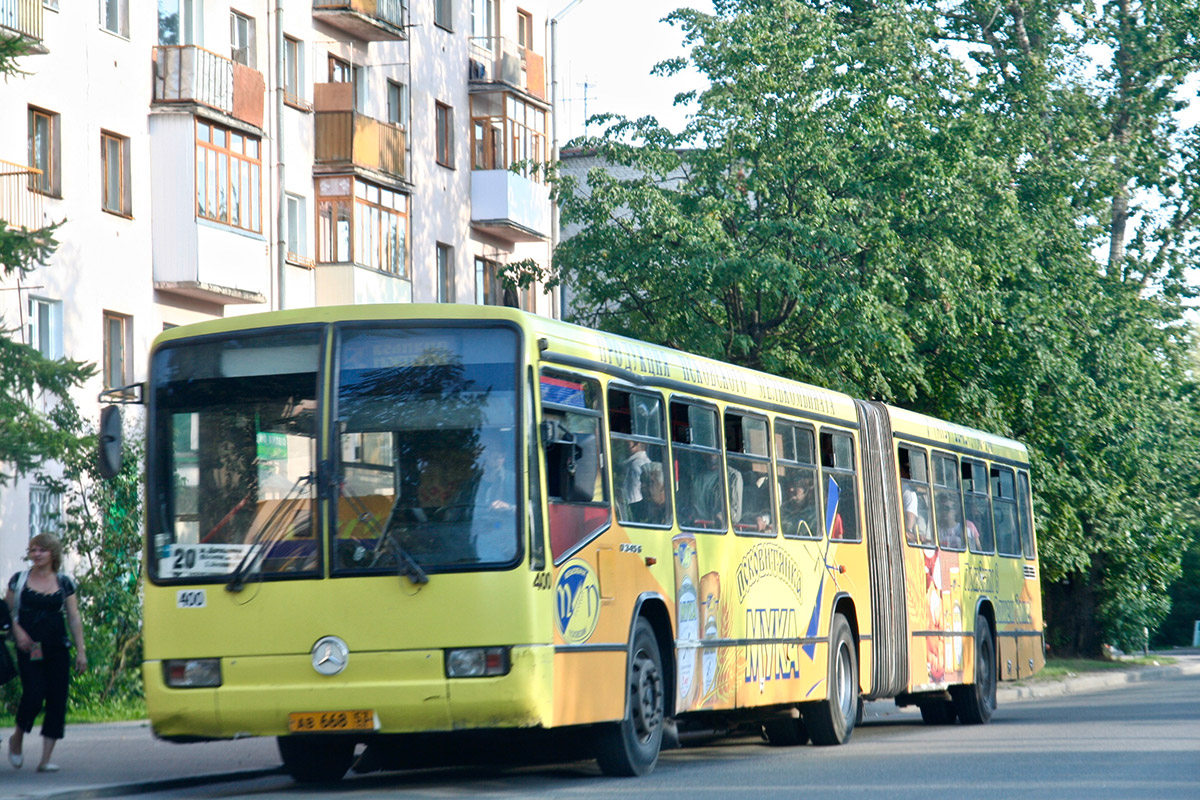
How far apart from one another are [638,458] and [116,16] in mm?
20109

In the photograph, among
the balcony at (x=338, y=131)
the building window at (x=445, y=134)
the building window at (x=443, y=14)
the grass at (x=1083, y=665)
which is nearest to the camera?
the grass at (x=1083, y=665)

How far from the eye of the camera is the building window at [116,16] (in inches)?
1176

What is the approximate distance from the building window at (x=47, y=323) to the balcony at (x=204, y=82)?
421 centimetres

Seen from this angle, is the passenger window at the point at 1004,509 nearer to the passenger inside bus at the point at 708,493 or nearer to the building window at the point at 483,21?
the passenger inside bus at the point at 708,493

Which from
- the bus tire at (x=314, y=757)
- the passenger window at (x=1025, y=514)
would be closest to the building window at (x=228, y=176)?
the passenger window at (x=1025, y=514)

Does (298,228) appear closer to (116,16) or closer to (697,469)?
(116,16)

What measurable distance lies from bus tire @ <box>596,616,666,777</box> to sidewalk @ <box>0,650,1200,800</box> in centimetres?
264

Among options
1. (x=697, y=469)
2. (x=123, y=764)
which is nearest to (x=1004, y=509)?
(x=697, y=469)

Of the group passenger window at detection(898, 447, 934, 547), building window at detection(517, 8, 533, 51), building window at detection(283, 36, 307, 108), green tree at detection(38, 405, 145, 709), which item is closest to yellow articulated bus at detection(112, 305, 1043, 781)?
passenger window at detection(898, 447, 934, 547)

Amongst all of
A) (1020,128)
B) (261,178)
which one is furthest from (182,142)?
(1020,128)

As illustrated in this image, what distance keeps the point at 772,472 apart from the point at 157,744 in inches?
224

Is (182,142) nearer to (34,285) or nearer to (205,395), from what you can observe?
(34,285)

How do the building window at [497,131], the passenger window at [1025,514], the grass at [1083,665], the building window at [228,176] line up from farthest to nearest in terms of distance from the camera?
the building window at [497,131]
the grass at [1083,665]
the building window at [228,176]
the passenger window at [1025,514]

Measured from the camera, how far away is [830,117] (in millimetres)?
26531
